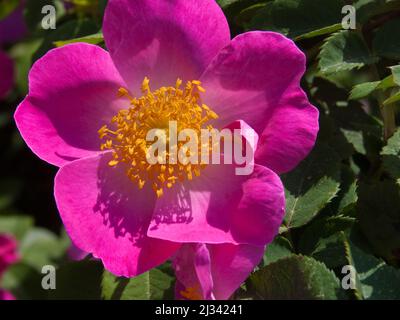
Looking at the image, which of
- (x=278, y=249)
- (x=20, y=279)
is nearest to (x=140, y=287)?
(x=278, y=249)

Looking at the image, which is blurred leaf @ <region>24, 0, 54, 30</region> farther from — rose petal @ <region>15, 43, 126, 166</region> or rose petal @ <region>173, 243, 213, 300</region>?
rose petal @ <region>173, 243, 213, 300</region>

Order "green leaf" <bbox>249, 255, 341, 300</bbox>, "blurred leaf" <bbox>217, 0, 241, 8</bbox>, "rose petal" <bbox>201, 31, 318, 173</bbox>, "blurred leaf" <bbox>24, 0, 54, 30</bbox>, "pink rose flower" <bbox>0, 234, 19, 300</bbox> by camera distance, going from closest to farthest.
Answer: "green leaf" <bbox>249, 255, 341, 300</bbox>, "rose petal" <bbox>201, 31, 318, 173</bbox>, "blurred leaf" <bbox>217, 0, 241, 8</bbox>, "blurred leaf" <bbox>24, 0, 54, 30</bbox>, "pink rose flower" <bbox>0, 234, 19, 300</bbox>

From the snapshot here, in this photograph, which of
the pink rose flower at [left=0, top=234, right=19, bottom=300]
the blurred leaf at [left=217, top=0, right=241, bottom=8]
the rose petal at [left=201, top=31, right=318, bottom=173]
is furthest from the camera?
the pink rose flower at [left=0, top=234, right=19, bottom=300]

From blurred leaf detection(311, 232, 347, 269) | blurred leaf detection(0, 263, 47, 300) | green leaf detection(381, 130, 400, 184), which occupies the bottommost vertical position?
blurred leaf detection(0, 263, 47, 300)

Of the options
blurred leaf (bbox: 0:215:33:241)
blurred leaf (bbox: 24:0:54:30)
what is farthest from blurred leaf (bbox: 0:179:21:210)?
blurred leaf (bbox: 24:0:54:30)

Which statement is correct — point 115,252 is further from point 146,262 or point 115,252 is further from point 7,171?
point 7,171

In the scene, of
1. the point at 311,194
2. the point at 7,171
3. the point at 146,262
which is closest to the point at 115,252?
the point at 146,262

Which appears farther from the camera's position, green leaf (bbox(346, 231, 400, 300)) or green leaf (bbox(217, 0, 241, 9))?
green leaf (bbox(217, 0, 241, 9))

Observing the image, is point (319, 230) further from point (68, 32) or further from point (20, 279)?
point (20, 279)
